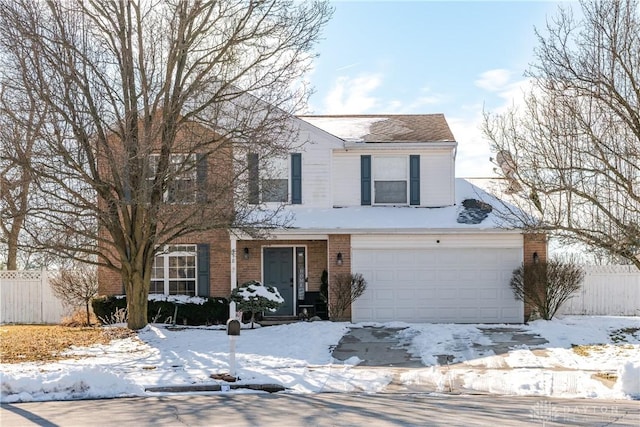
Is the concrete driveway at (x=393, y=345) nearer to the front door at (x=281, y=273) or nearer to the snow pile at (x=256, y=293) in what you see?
the snow pile at (x=256, y=293)

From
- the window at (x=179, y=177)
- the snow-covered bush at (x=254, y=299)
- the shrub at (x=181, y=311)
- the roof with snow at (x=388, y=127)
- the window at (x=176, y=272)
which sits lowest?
the shrub at (x=181, y=311)

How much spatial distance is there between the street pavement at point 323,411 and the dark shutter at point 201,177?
22.2 ft

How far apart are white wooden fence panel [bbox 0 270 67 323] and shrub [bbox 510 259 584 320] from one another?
1557cm

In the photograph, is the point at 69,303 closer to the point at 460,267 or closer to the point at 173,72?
the point at 173,72

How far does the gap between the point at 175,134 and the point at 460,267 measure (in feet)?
29.8

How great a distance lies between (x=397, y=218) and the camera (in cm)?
2039

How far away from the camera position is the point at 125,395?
1054cm

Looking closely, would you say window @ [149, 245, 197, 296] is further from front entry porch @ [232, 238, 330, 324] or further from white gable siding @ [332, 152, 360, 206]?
white gable siding @ [332, 152, 360, 206]

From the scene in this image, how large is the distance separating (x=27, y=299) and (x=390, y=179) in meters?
Answer: 13.2

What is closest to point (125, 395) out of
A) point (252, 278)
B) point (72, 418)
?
point (72, 418)

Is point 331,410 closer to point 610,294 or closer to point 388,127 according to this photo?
point 388,127

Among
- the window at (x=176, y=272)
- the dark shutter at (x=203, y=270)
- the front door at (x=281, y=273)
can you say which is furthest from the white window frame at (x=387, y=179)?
the window at (x=176, y=272)

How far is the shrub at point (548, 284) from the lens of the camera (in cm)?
1888

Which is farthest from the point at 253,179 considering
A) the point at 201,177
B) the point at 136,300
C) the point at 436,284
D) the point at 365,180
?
the point at 436,284
